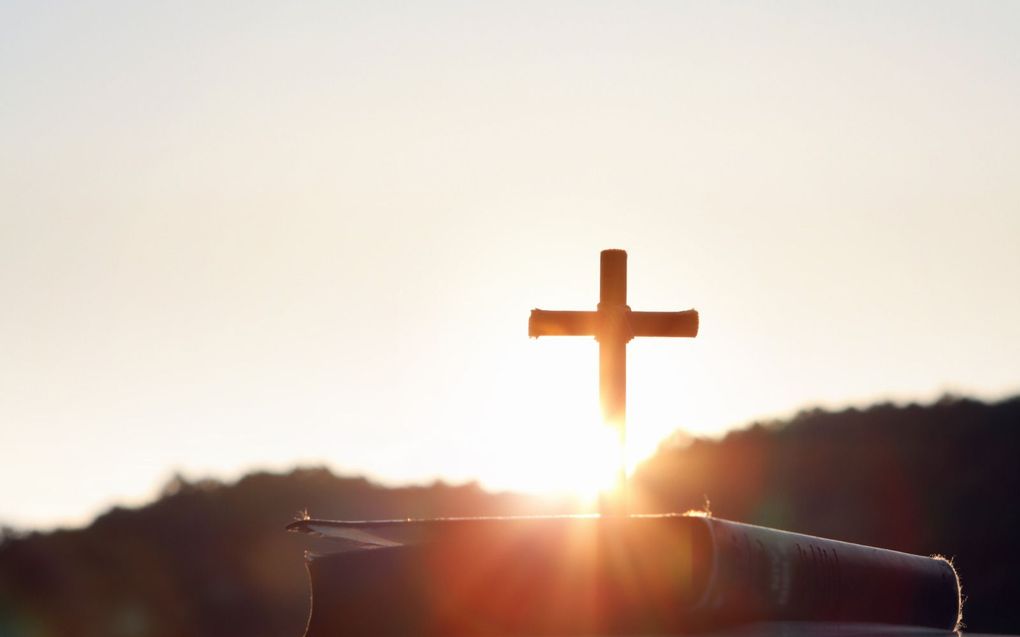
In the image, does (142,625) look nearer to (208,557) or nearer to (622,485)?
(208,557)

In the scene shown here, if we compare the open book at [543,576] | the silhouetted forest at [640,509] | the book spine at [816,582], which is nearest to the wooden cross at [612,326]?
the book spine at [816,582]

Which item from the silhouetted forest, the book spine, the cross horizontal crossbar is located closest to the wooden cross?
the cross horizontal crossbar

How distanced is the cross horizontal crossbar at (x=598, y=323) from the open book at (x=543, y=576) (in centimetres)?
541

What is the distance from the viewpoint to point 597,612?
5.27m

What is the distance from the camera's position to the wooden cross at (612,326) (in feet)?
35.2

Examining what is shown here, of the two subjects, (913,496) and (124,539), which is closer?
(913,496)

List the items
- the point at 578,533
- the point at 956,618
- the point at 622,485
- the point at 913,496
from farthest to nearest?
the point at 913,496, the point at 622,485, the point at 956,618, the point at 578,533

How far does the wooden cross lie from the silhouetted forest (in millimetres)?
46602

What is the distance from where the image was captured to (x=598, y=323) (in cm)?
1105

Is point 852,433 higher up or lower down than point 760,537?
higher up

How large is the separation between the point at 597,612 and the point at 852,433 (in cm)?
6151

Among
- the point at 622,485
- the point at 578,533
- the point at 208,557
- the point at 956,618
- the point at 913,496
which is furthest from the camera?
the point at 208,557

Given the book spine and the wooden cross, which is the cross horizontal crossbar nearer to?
the wooden cross

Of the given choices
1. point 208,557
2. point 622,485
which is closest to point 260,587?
point 208,557
